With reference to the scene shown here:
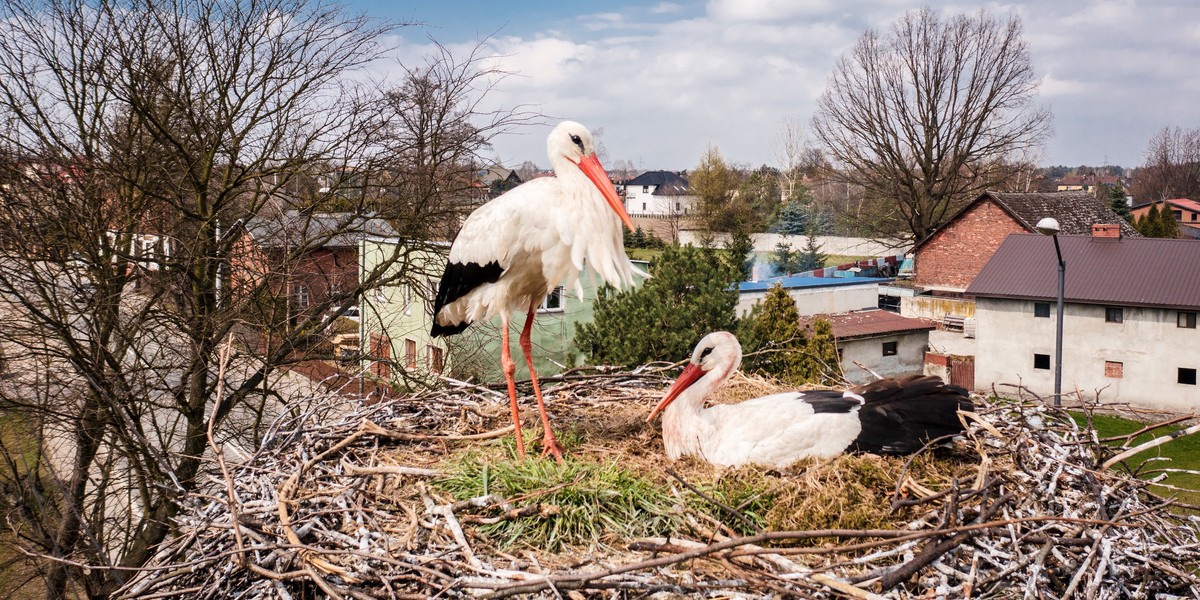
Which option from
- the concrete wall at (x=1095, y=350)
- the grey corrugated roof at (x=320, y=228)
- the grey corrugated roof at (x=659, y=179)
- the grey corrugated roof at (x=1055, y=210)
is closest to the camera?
the grey corrugated roof at (x=320, y=228)

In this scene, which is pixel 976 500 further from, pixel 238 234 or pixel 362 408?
pixel 238 234

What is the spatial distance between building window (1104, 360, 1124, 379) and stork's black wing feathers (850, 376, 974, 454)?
1971cm

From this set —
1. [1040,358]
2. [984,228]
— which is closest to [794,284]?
[1040,358]

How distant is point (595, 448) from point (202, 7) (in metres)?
6.08

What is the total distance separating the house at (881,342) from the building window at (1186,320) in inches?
210

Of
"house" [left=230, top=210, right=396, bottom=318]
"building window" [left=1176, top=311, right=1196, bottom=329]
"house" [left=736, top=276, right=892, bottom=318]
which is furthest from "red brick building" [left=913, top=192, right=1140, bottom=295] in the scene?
"house" [left=230, top=210, right=396, bottom=318]

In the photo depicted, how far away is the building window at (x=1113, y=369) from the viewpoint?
69.9 ft

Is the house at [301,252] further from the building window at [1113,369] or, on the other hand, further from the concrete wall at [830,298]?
the building window at [1113,369]

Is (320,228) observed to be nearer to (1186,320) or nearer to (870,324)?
(870,324)

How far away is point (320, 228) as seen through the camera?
373 inches

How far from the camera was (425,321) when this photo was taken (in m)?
11.5

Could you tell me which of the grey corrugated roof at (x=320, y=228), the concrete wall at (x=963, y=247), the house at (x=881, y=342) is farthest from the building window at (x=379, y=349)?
the concrete wall at (x=963, y=247)

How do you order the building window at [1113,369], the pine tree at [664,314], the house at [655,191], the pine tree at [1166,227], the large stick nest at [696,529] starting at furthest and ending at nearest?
the house at [655,191] < the pine tree at [1166,227] < the building window at [1113,369] < the pine tree at [664,314] < the large stick nest at [696,529]

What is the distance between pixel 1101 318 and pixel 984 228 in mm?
10332
